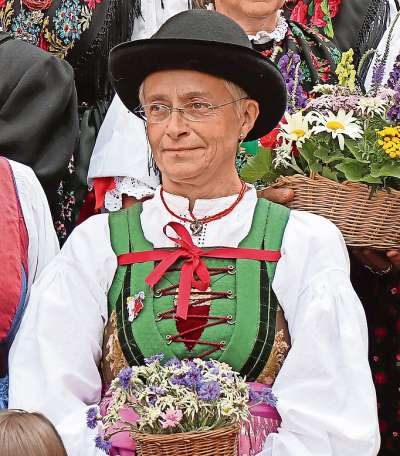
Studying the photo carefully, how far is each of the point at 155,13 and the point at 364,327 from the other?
2.08 m

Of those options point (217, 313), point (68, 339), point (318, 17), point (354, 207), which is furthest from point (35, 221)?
point (318, 17)

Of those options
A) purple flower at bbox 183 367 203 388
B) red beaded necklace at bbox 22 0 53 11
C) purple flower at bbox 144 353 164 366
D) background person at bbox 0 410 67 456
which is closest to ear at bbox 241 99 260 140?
purple flower at bbox 144 353 164 366

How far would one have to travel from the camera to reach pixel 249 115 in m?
3.67

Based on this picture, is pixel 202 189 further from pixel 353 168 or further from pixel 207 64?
pixel 353 168

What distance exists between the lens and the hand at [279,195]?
3.82 m

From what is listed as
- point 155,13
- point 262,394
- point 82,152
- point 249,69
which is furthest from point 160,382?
point 155,13

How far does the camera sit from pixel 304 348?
10.8 feet

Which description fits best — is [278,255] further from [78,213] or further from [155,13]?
[155,13]

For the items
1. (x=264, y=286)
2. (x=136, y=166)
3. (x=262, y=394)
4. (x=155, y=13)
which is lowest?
(x=262, y=394)

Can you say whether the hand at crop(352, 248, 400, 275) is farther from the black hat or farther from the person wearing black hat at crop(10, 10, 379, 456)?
the black hat

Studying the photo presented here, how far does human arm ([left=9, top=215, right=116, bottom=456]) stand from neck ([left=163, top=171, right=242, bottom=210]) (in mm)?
232

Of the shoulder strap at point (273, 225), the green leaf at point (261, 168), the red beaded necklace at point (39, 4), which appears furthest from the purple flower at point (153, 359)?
the red beaded necklace at point (39, 4)

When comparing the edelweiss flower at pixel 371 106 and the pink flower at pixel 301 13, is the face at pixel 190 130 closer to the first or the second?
the edelweiss flower at pixel 371 106

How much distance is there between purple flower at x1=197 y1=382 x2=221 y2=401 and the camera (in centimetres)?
297
